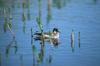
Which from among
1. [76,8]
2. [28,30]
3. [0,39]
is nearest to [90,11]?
[76,8]

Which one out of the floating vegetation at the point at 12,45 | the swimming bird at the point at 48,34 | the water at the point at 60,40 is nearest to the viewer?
the water at the point at 60,40

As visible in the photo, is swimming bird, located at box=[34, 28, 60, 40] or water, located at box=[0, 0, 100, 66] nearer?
water, located at box=[0, 0, 100, 66]

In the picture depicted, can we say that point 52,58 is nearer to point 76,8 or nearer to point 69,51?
point 69,51

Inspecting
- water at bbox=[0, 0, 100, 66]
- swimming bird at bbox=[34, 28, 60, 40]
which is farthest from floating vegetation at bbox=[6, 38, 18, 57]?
swimming bird at bbox=[34, 28, 60, 40]

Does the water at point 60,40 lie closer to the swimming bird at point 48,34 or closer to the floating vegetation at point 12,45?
the floating vegetation at point 12,45

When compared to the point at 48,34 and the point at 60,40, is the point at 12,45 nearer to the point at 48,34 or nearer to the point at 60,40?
the point at 48,34

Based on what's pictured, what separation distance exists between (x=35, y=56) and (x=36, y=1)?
1452cm

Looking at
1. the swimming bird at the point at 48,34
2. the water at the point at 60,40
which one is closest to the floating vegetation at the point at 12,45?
the water at the point at 60,40

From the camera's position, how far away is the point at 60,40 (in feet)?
63.4

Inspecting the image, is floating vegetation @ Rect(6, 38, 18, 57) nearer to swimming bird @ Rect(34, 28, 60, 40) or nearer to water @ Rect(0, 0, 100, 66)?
water @ Rect(0, 0, 100, 66)

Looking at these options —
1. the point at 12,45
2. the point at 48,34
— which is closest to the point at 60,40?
the point at 48,34

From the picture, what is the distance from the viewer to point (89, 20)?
22969mm

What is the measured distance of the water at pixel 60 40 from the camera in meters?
16.2

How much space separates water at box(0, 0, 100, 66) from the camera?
53.2 ft
